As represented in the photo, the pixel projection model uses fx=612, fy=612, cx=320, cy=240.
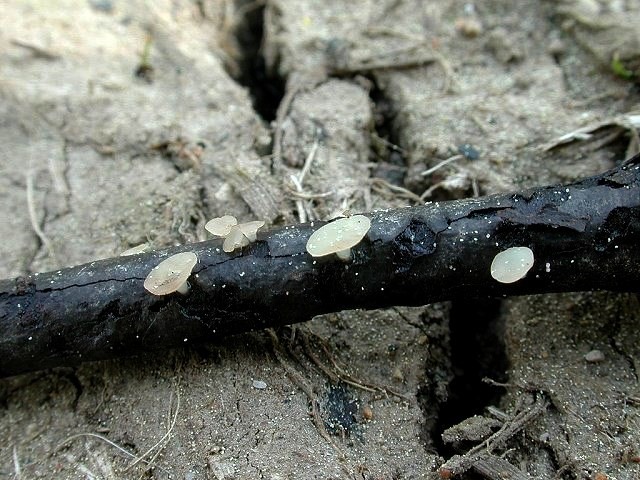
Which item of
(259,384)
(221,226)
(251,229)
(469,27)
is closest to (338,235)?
(251,229)

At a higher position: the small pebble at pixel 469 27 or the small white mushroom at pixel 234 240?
the small white mushroom at pixel 234 240

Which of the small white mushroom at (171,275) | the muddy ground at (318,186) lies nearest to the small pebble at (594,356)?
the muddy ground at (318,186)

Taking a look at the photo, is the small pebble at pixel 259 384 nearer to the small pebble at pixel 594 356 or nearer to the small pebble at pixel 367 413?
the small pebble at pixel 367 413

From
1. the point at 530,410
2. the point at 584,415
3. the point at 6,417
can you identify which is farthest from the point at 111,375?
the point at 584,415

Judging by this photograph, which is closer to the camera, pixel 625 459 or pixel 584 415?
pixel 625 459

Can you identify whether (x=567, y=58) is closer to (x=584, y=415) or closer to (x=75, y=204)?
(x=584, y=415)

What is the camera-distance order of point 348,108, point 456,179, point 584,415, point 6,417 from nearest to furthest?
point 584,415
point 6,417
point 456,179
point 348,108

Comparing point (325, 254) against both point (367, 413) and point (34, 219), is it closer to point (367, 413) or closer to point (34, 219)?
point (367, 413)
